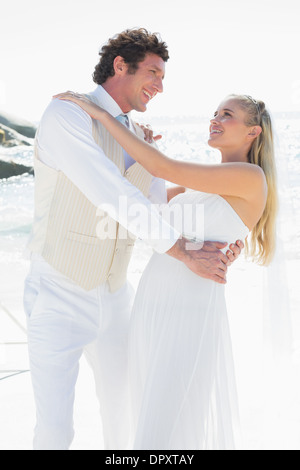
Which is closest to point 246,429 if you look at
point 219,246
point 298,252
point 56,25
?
point 219,246

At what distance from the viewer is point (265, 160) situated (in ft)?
7.16

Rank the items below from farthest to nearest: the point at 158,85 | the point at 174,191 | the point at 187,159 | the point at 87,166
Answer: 1. the point at 187,159
2. the point at 174,191
3. the point at 158,85
4. the point at 87,166

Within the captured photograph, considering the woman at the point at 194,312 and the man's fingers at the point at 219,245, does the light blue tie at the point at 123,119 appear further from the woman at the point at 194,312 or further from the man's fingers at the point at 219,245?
the man's fingers at the point at 219,245

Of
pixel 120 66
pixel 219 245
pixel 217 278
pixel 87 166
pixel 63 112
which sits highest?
pixel 120 66

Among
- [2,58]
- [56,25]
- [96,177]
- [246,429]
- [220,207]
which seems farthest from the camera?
[2,58]

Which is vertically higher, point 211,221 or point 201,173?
point 201,173

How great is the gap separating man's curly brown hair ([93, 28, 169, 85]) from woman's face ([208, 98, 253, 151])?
0.29m

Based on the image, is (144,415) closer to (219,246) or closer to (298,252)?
(219,246)

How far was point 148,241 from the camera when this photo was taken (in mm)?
1840

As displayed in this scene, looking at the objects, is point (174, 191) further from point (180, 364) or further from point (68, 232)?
point (180, 364)

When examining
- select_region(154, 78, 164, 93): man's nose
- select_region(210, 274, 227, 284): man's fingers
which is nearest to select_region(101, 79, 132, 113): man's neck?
select_region(154, 78, 164, 93): man's nose

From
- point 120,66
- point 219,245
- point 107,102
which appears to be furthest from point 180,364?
point 120,66

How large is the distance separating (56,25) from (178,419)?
18970 millimetres

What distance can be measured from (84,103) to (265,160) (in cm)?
72
